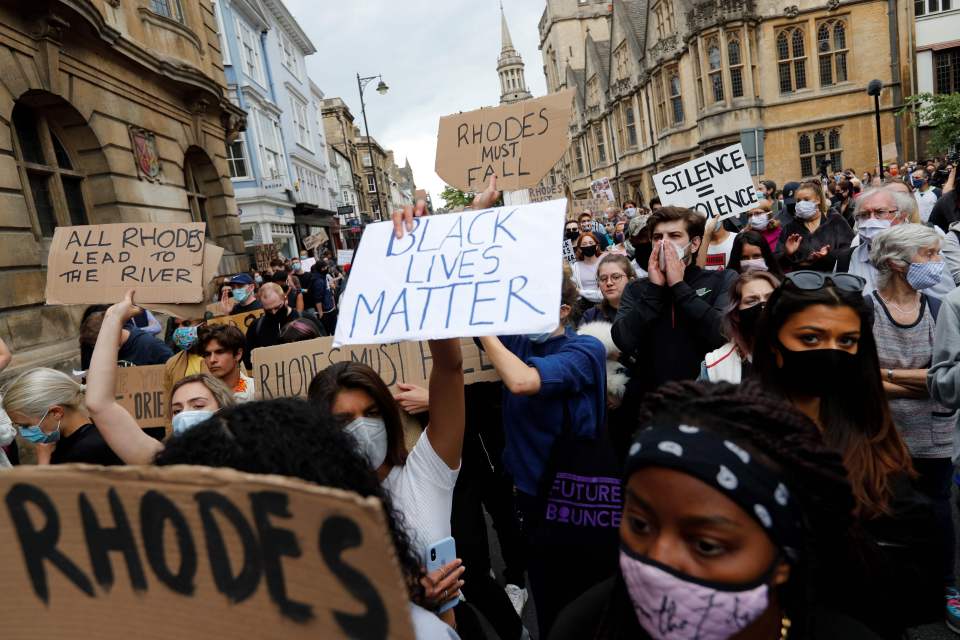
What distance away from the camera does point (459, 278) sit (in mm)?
1785

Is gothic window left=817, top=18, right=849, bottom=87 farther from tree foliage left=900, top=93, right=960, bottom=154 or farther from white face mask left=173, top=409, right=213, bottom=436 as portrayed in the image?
white face mask left=173, top=409, right=213, bottom=436

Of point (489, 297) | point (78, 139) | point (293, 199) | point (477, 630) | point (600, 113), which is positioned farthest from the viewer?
point (600, 113)

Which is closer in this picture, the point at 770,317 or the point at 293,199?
the point at 770,317

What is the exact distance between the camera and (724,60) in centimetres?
3041

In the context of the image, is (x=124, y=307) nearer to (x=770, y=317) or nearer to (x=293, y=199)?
(x=770, y=317)

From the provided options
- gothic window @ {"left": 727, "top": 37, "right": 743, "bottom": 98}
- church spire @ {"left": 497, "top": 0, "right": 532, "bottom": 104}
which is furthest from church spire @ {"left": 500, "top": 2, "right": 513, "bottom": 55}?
gothic window @ {"left": 727, "top": 37, "right": 743, "bottom": 98}

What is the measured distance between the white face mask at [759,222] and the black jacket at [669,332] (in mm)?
3359

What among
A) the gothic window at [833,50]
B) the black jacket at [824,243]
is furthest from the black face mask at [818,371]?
the gothic window at [833,50]

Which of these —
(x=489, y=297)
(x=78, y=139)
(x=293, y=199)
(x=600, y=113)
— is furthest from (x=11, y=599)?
(x=600, y=113)

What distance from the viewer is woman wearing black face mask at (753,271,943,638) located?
145 centimetres

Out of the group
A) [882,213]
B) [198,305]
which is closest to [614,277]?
[882,213]

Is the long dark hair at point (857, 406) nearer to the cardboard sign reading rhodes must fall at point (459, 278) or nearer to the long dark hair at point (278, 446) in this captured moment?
the cardboard sign reading rhodes must fall at point (459, 278)

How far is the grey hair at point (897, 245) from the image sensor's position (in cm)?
294

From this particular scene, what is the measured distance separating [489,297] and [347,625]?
1052mm
